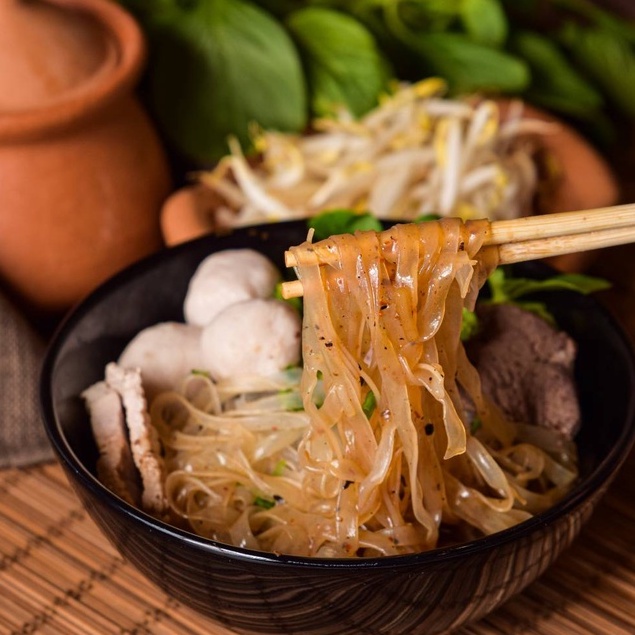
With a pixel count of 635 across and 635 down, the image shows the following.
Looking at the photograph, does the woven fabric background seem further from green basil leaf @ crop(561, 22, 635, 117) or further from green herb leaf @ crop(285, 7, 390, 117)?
green basil leaf @ crop(561, 22, 635, 117)

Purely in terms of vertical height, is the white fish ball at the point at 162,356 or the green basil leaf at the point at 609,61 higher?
the white fish ball at the point at 162,356

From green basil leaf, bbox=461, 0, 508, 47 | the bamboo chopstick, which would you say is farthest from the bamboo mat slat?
green basil leaf, bbox=461, 0, 508, 47

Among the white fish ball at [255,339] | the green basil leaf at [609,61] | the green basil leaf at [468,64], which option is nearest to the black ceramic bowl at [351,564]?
the white fish ball at [255,339]

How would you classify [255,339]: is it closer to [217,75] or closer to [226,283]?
[226,283]

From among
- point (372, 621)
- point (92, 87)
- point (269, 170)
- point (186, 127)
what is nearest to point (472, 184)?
point (269, 170)

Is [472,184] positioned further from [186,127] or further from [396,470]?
[396,470]

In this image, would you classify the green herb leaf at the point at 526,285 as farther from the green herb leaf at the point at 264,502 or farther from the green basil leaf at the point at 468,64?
the green basil leaf at the point at 468,64
